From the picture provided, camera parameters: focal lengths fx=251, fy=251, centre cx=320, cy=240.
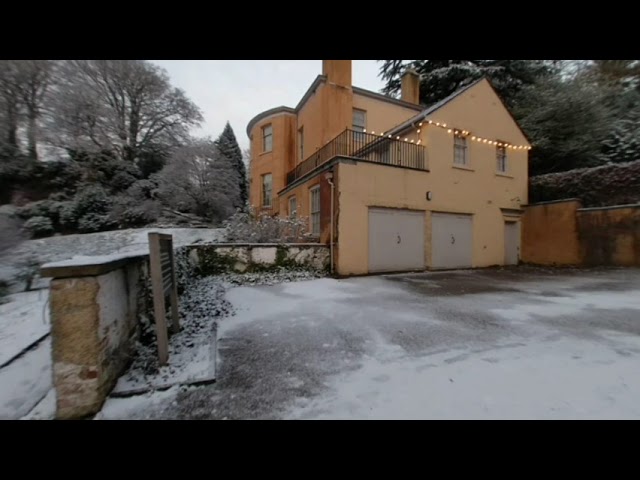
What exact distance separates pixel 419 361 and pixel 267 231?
6413 millimetres

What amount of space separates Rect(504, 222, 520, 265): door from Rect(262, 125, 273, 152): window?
1301cm

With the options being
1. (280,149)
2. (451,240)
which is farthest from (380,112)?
(451,240)

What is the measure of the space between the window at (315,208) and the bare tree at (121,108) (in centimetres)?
1432

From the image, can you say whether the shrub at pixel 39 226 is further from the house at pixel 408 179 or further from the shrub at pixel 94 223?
the house at pixel 408 179

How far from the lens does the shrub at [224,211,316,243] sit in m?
7.96

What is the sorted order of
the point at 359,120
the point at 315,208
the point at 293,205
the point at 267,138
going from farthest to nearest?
the point at 267,138 → the point at 359,120 → the point at 293,205 → the point at 315,208

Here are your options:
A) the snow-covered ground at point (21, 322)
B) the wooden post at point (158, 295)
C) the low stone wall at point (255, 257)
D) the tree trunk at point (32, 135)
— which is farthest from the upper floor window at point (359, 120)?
the tree trunk at point (32, 135)

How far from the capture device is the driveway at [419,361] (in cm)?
176

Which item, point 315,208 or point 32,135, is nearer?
Result: point 315,208

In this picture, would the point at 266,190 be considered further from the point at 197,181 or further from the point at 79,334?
the point at 79,334

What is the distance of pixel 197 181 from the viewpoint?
15672 mm
